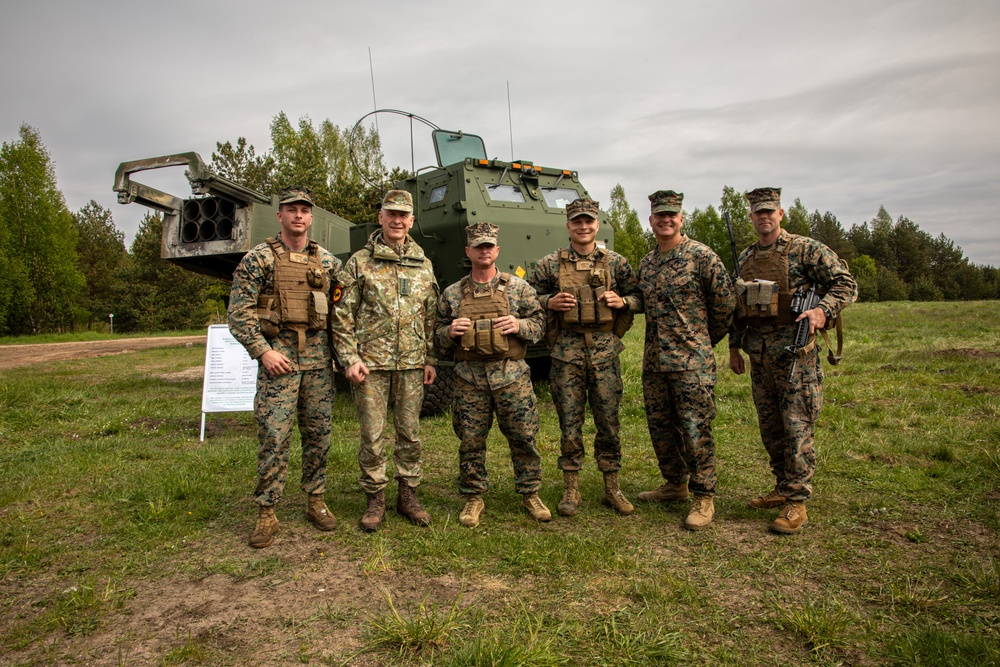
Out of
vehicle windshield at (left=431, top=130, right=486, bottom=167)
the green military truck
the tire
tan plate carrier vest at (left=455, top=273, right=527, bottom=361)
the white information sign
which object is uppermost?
vehicle windshield at (left=431, top=130, right=486, bottom=167)

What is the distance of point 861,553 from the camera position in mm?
3223

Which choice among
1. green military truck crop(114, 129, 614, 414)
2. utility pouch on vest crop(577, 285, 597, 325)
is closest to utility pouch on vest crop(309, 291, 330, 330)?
utility pouch on vest crop(577, 285, 597, 325)

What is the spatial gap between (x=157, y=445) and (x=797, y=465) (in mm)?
5251

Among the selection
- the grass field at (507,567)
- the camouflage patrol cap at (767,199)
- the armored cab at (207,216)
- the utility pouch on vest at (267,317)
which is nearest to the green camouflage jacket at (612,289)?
the camouflage patrol cap at (767,199)

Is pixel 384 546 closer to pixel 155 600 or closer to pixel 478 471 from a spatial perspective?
pixel 478 471

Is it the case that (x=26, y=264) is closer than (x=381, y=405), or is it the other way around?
(x=381, y=405)

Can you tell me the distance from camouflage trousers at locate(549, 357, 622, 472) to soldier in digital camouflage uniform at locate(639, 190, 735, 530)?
235 millimetres

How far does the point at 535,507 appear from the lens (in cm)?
386

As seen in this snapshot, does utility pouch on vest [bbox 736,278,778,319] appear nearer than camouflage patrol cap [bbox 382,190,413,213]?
Yes

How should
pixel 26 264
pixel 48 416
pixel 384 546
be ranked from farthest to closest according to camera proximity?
pixel 26 264 < pixel 48 416 < pixel 384 546

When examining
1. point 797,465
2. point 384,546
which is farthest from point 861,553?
point 384,546

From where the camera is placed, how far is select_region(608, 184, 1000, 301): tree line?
3659 centimetres

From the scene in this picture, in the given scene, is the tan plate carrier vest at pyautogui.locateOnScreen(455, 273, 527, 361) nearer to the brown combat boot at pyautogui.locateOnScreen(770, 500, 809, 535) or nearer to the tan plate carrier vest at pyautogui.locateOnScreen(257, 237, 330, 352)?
the tan plate carrier vest at pyautogui.locateOnScreen(257, 237, 330, 352)

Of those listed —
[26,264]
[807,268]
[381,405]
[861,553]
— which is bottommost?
[861,553]
